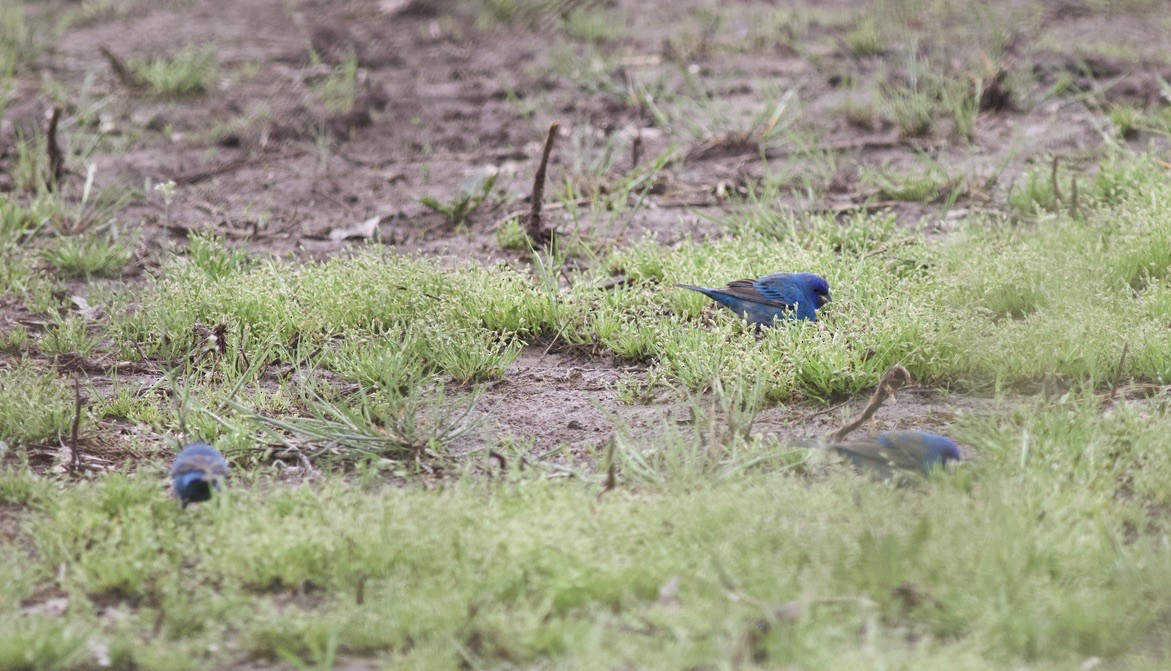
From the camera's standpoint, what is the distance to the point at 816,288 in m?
4.96

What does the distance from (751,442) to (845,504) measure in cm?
72

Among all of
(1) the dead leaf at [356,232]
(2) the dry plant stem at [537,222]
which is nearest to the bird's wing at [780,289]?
(2) the dry plant stem at [537,222]

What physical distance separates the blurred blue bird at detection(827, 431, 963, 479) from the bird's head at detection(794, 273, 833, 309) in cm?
131

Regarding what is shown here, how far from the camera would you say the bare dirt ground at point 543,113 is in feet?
20.9

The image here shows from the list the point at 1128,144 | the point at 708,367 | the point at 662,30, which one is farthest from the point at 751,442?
the point at 662,30

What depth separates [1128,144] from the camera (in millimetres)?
6684

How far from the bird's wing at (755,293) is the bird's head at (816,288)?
13 centimetres

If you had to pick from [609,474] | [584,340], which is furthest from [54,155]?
[609,474]

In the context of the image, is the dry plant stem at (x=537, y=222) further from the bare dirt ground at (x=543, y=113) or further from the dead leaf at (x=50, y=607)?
the dead leaf at (x=50, y=607)

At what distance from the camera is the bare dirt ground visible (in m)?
6.37

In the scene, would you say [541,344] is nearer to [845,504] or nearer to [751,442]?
[751,442]

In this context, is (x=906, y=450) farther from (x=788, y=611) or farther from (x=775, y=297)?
(x=775, y=297)

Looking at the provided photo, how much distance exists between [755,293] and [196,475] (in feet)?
7.92

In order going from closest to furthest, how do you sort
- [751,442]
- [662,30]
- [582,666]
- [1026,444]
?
[582,666] → [1026,444] → [751,442] → [662,30]
